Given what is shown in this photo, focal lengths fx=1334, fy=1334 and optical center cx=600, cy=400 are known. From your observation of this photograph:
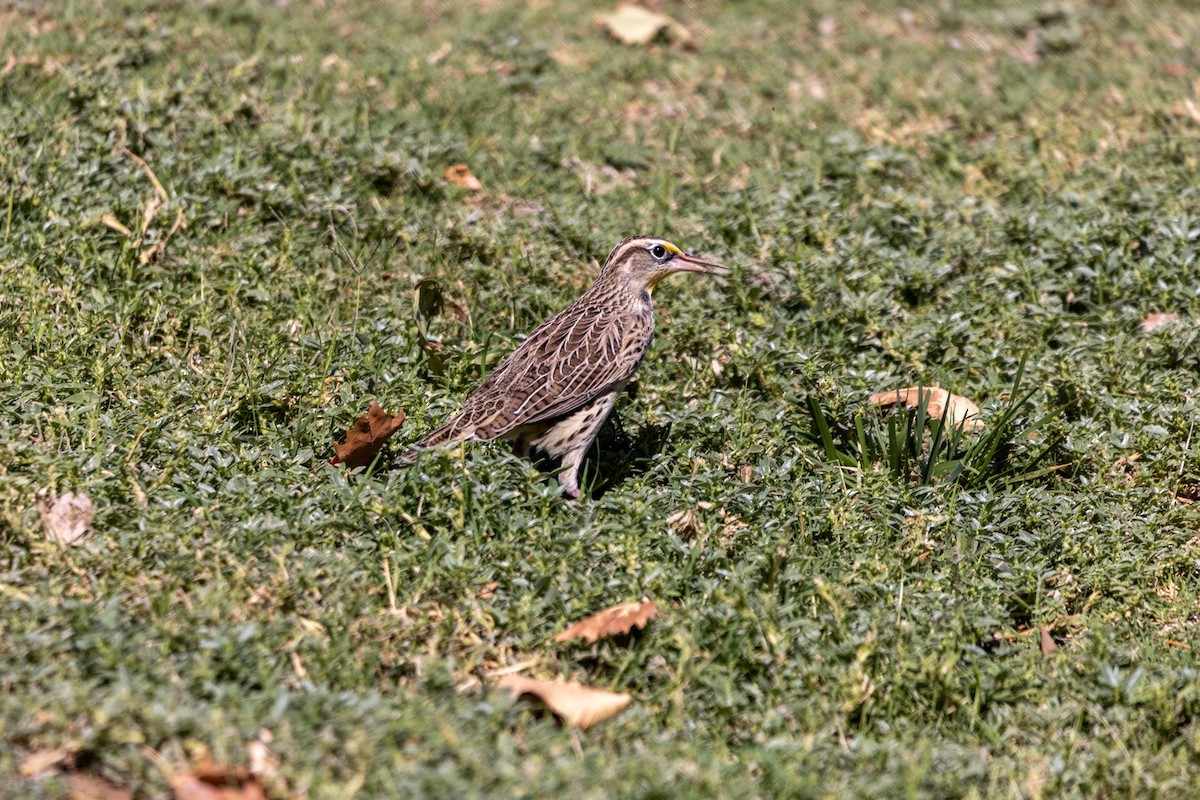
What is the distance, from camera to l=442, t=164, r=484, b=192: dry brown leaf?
30.1ft

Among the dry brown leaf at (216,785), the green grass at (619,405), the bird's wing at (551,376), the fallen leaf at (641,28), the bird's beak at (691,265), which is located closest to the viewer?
the dry brown leaf at (216,785)

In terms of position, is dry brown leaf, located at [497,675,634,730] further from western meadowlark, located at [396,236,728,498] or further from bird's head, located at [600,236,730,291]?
bird's head, located at [600,236,730,291]

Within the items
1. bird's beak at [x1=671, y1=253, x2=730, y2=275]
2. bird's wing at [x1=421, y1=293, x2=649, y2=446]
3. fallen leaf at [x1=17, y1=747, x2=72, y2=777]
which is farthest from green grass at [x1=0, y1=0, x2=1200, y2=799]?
bird's beak at [x1=671, y1=253, x2=730, y2=275]

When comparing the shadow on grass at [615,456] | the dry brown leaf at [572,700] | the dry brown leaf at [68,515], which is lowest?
the shadow on grass at [615,456]

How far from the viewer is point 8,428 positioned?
6.11 m

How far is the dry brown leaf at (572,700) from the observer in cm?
507

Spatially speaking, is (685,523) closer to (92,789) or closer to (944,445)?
(944,445)

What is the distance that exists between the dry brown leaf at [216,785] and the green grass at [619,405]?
0.24ft

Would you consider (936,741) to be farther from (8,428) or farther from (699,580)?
(8,428)

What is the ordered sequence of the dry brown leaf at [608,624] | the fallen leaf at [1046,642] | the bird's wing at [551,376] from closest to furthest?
the dry brown leaf at [608,624] < the fallen leaf at [1046,642] < the bird's wing at [551,376]

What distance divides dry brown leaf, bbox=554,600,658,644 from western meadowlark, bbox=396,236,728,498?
1.35 m

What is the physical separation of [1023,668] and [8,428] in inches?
182

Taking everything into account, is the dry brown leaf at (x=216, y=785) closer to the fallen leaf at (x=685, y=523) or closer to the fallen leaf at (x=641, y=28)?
the fallen leaf at (x=685, y=523)

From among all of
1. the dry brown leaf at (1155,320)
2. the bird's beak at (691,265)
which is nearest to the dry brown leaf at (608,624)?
the bird's beak at (691,265)
